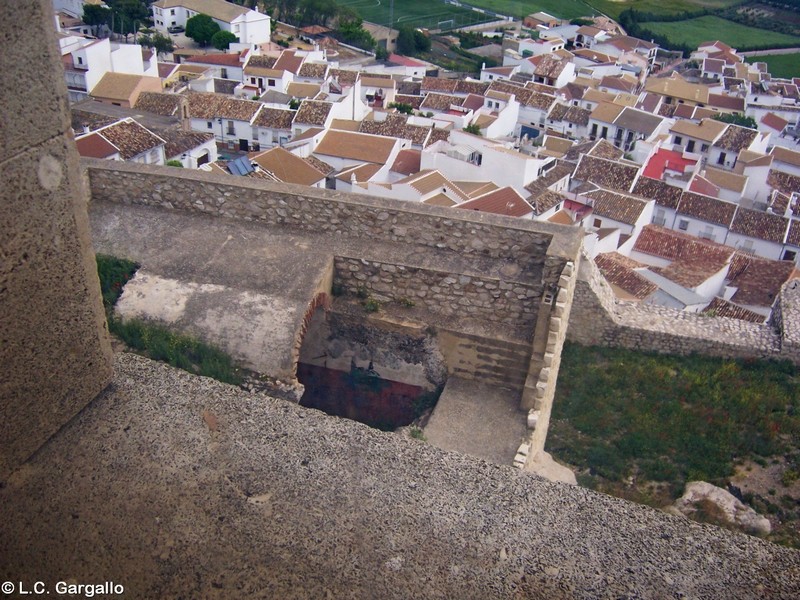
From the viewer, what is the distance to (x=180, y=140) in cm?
2752

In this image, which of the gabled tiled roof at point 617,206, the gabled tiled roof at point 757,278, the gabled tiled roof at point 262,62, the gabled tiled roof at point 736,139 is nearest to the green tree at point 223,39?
the gabled tiled roof at point 262,62

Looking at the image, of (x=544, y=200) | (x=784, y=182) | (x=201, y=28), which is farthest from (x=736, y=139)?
(x=201, y=28)

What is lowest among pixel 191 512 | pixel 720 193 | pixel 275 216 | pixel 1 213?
pixel 720 193

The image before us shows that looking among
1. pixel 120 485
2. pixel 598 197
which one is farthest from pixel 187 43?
pixel 120 485

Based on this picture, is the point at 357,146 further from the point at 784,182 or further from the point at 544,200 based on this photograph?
the point at 784,182

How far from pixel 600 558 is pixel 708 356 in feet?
23.7

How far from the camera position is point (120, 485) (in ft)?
10.2

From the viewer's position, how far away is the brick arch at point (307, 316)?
5.69 m

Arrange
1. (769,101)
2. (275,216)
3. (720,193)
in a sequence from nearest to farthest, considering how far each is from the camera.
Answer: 1. (275,216)
2. (720,193)
3. (769,101)

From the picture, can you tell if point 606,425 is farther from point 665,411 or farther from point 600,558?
point 600,558

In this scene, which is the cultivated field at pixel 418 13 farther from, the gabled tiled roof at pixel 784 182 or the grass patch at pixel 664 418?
the grass patch at pixel 664 418

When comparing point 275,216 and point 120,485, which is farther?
point 275,216

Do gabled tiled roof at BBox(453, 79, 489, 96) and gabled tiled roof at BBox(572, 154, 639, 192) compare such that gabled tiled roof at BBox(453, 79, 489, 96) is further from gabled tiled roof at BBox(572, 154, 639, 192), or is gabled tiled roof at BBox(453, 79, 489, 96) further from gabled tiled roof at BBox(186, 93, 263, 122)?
gabled tiled roof at BBox(572, 154, 639, 192)

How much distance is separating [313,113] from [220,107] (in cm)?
549
